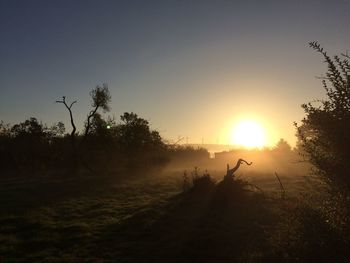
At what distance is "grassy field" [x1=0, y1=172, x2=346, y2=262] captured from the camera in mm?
15312

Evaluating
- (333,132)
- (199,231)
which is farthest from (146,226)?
(333,132)

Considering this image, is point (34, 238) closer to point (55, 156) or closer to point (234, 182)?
point (234, 182)

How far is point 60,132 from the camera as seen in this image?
7162 cm

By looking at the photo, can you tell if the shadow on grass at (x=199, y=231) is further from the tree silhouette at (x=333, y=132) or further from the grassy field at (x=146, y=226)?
the tree silhouette at (x=333, y=132)

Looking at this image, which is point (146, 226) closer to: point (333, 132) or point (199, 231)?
point (199, 231)

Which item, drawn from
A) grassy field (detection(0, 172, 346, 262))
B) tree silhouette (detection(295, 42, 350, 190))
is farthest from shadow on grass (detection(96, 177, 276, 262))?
tree silhouette (detection(295, 42, 350, 190))

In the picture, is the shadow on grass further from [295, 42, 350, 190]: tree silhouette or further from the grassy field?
[295, 42, 350, 190]: tree silhouette

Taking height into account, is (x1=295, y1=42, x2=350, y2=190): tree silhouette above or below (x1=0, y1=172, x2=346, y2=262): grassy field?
above

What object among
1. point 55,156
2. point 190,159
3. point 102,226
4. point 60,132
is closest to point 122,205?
point 102,226

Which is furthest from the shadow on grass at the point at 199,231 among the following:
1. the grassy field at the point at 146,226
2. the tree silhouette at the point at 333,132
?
the tree silhouette at the point at 333,132

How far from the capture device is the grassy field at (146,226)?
15.3 metres

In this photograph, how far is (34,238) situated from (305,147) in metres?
13.1

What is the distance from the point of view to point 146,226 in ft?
64.6

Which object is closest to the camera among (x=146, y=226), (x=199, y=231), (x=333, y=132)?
(x=333, y=132)
